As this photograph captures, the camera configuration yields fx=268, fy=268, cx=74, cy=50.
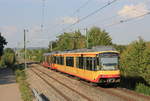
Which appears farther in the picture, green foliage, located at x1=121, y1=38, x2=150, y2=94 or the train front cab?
green foliage, located at x1=121, y1=38, x2=150, y2=94

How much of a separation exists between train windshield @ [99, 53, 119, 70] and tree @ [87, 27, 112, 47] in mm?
25109

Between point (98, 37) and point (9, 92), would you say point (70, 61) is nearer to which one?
point (9, 92)

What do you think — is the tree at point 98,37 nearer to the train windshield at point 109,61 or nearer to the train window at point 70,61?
the train window at point 70,61

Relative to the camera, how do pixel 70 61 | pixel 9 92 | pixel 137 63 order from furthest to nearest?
pixel 70 61 → pixel 137 63 → pixel 9 92

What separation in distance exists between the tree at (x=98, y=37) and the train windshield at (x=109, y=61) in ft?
82.4

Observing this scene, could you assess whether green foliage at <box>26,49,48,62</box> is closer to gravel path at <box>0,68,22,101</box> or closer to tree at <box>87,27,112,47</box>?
tree at <box>87,27,112,47</box>

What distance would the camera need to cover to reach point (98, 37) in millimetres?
46469

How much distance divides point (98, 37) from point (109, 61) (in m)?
27.6

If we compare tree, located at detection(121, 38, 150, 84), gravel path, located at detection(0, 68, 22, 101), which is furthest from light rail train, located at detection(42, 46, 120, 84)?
gravel path, located at detection(0, 68, 22, 101)

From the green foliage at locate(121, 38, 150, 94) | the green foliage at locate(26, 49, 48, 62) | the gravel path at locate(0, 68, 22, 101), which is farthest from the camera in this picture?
the green foliage at locate(26, 49, 48, 62)

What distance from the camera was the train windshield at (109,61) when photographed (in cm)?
1898

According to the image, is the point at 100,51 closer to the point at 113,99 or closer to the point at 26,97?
the point at 113,99

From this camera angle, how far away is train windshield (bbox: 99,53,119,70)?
62.3 feet

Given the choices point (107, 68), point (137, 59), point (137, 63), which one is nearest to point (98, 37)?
point (137, 59)
